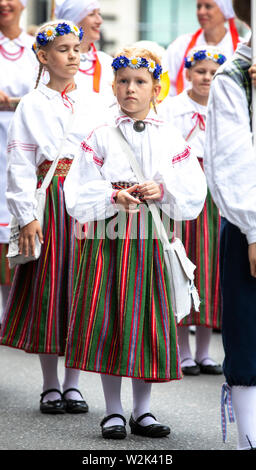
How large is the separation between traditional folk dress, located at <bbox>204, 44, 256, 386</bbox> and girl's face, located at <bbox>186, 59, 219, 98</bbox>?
2.33 m

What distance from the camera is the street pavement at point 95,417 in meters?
4.46

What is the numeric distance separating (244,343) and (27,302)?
1713mm

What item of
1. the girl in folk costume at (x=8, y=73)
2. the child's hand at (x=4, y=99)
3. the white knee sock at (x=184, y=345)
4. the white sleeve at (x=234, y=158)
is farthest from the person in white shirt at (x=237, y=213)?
the girl in folk costume at (x=8, y=73)

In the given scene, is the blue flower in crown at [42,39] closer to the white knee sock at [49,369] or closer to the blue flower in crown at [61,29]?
the blue flower in crown at [61,29]

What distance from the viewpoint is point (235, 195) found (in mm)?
3598

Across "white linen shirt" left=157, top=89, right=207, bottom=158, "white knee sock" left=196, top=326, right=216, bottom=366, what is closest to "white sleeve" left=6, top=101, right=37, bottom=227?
"white linen shirt" left=157, top=89, right=207, bottom=158

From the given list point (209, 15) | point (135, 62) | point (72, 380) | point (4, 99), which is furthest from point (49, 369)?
point (209, 15)

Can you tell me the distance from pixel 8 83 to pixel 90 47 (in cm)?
85

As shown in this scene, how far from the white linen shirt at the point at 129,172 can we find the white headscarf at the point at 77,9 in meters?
1.88

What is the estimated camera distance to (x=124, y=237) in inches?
175

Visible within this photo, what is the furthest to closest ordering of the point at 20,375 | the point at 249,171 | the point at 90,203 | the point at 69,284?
1. the point at 20,375
2. the point at 69,284
3. the point at 90,203
4. the point at 249,171

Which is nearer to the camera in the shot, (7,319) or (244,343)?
(244,343)

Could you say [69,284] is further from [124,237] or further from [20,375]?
[20,375]
